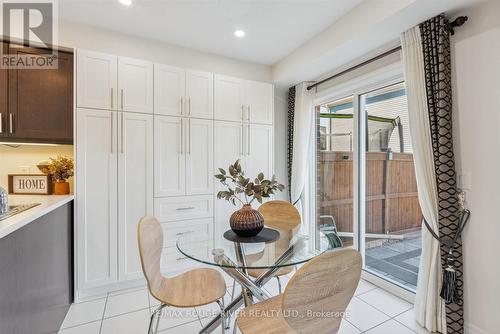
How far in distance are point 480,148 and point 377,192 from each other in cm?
109

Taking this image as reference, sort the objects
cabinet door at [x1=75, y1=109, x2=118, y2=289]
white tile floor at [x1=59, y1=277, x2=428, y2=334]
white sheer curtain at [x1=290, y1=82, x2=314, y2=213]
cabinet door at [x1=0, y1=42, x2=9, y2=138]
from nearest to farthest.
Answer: white tile floor at [x1=59, y1=277, x2=428, y2=334] → cabinet door at [x1=0, y1=42, x2=9, y2=138] → cabinet door at [x1=75, y1=109, x2=118, y2=289] → white sheer curtain at [x1=290, y1=82, x2=314, y2=213]

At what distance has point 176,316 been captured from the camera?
2.08 m

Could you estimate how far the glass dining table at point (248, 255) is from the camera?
1409 mm

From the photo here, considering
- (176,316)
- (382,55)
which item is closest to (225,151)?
(176,316)

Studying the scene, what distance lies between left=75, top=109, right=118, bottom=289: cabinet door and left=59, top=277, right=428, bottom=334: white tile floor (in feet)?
0.77

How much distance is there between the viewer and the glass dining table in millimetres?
1409

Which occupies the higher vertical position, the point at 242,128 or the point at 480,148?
the point at 242,128

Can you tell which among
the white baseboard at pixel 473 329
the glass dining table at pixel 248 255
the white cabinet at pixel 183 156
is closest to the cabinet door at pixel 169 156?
the white cabinet at pixel 183 156

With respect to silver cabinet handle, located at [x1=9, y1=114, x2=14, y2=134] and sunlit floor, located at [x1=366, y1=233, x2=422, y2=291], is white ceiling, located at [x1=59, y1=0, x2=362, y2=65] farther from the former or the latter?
sunlit floor, located at [x1=366, y1=233, x2=422, y2=291]

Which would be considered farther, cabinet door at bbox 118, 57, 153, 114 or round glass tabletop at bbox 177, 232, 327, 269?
cabinet door at bbox 118, 57, 153, 114

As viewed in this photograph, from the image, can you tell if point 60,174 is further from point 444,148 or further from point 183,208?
point 444,148

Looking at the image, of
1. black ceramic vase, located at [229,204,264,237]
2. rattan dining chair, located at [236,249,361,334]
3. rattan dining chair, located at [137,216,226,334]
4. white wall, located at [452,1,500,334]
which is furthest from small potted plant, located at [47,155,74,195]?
white wall, located at [452,1,500,334]

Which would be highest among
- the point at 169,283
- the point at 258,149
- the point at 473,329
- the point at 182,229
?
the point at 258,149

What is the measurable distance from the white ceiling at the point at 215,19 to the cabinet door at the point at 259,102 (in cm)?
47
